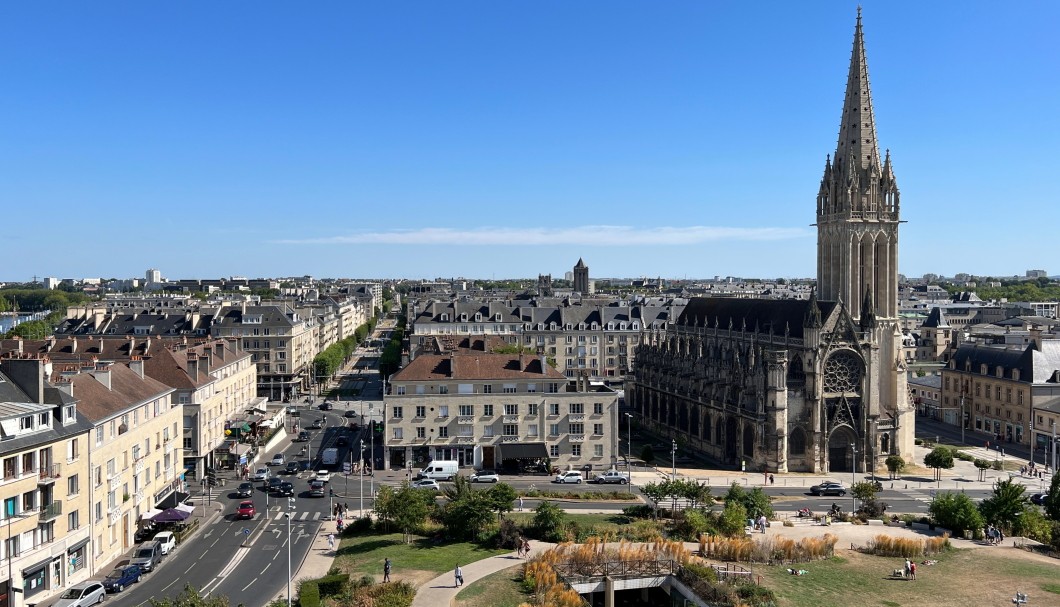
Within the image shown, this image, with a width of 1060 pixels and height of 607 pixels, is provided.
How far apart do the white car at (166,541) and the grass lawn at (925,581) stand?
3776cm

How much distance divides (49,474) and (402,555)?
20.7m

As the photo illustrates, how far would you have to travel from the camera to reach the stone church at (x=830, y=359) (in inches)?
3410

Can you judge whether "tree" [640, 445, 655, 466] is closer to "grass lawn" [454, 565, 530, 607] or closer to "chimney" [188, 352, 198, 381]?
"grass lawn" [454, 565, 530, 607]

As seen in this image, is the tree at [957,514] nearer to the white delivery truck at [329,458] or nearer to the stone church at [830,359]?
the stone church at [830,359]

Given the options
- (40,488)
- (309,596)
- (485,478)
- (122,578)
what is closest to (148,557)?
(122,578)

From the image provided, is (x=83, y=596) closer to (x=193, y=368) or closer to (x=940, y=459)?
(x=193, y=368)

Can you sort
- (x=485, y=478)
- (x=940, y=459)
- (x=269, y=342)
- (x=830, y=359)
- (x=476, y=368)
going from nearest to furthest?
(x=485, y=478) < (x=940, y=459) < (x=476, y=368) < (x=830, y=359) < (x=269, y=342)

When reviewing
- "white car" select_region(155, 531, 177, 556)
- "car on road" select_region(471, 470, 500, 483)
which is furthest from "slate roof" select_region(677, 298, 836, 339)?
"white car" select_region(155, 531, 177, 556)

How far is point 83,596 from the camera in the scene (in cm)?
4503

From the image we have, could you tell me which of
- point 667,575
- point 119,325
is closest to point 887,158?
point 667,575

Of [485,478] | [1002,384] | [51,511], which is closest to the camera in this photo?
[51,511]

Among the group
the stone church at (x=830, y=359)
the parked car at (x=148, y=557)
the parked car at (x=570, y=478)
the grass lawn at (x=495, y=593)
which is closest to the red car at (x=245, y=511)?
the parked car at (x=148, y=557)

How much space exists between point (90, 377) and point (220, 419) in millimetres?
29388

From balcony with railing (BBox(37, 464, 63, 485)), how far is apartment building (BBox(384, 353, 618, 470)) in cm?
3623
